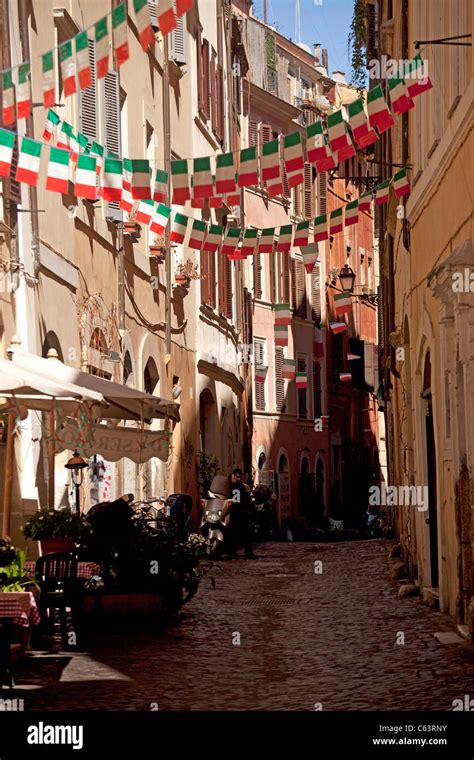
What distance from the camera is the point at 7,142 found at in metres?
11.5

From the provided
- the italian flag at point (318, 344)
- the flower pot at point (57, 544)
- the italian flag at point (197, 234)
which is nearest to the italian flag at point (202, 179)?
the italian flag at point (197, 234)

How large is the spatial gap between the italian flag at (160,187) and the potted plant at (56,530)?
11.1ft

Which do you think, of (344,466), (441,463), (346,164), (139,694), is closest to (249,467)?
(344,466)

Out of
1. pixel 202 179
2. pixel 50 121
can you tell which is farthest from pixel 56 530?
pixel 50 121

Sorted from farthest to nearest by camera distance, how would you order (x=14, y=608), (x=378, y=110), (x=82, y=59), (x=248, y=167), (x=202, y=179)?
(x=202, y=179), (x=248, y=167), (x=378, y=110), (x=82, y=59), (x=14, y=608)

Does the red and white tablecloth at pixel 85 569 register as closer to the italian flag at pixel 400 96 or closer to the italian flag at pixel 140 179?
the italian flag at pixel 140 179

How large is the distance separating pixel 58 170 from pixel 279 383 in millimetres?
32388

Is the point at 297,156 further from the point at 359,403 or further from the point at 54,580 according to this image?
the point at 359,403

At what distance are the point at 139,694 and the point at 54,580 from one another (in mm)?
2646

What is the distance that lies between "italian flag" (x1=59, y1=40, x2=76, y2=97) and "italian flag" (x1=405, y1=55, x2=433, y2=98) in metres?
3.15

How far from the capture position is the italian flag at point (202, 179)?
575 inches

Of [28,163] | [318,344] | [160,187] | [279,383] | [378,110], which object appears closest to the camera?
[28,163]

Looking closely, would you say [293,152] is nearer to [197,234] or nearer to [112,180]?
[112,180]

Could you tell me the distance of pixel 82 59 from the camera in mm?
11281
